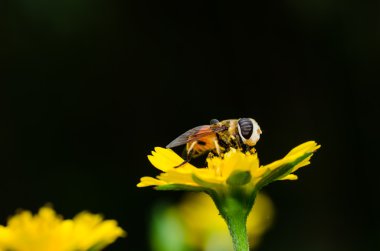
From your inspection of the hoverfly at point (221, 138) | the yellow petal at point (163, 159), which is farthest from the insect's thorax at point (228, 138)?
the yellow petal at point (163, 159)

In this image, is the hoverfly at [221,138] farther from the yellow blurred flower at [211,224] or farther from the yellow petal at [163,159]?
the yellow blurred flower at [211,224]

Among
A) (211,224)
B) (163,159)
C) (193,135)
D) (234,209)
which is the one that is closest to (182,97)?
(211,224)

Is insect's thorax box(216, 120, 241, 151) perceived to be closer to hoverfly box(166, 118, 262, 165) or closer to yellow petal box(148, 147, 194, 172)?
hoverfly box(166, 118, 262, 165)

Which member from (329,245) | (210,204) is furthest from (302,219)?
(210,204)

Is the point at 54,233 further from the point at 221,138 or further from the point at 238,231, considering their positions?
the point at 221,138

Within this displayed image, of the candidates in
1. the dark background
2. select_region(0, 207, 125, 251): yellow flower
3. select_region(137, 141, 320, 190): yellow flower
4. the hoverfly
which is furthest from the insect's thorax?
the dark background

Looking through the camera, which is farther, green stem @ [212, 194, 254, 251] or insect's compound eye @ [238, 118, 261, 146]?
→ insect's compound eye @ [238, 118, 261, 146]
